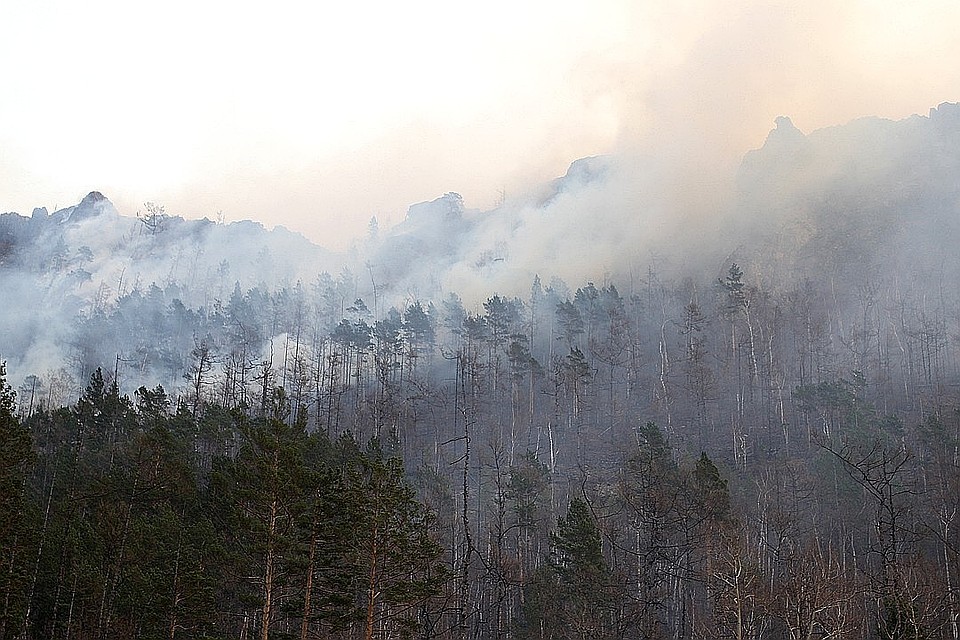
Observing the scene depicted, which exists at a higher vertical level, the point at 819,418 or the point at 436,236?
the point at 436,236

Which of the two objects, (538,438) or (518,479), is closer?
(518,479)

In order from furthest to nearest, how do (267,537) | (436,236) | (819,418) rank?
1. (436,236)
2. (819,418)
3. (267,537)

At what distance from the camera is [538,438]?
255 feet

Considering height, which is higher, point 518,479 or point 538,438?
point 538,438

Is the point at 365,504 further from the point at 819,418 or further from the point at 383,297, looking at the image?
the point at 383,297

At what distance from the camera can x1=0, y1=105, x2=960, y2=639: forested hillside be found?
26.8m

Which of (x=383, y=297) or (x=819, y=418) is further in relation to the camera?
(x=383, y=297)

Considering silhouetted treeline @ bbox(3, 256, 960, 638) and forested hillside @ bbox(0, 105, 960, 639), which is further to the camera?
forested hillside @ bbox(0, 105, 960, 639)

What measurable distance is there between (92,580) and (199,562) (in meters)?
4.84

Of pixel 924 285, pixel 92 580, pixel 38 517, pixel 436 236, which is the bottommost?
pixel 92 580

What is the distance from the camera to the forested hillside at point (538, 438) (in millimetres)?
26766

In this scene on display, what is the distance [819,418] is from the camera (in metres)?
73.8

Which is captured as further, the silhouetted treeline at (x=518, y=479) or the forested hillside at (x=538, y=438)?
the forested hillside at (x=538, y=438)

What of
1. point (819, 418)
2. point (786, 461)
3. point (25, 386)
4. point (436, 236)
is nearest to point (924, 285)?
point (819, 418)
